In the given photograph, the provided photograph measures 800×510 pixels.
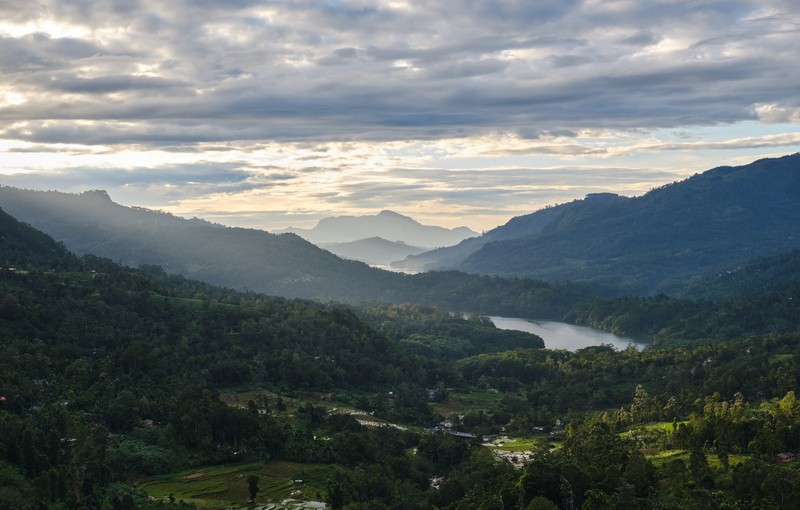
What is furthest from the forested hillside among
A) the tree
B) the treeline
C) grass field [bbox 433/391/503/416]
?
the treeline

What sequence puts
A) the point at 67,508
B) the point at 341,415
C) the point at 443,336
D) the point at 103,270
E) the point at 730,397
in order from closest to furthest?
the point at 67,508 → the point at 341,415 → the point at 730,397 → the point at 103,270 → the point at 443,336

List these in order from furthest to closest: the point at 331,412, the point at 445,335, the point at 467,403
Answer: the point at 445,335
the point at 467,403
the point at 331,412

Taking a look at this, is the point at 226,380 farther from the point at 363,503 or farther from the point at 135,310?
the point at 363,503

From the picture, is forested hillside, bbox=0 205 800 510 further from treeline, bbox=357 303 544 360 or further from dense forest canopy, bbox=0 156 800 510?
treeline, bbox=357 303 544 360

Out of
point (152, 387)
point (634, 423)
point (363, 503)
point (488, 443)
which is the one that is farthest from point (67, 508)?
point (634, 423)

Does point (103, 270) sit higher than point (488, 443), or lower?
higher

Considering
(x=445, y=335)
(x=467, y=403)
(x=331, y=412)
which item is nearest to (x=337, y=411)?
(x=331, y=412)

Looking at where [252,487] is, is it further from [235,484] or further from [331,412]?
[331,412]

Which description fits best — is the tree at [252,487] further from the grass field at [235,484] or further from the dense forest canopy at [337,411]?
the grass field at [235,484]
